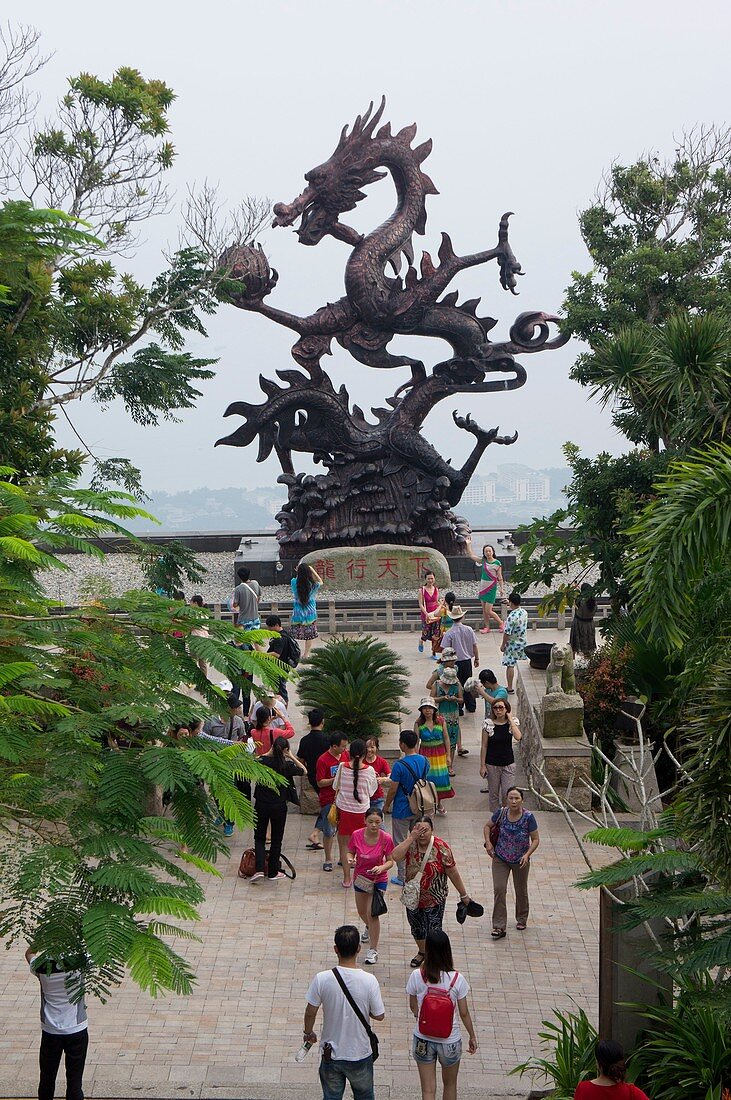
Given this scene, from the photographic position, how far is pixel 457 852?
11.4 meters

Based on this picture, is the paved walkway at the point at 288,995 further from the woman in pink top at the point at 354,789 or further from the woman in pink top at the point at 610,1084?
the woman in pink top at the point at 610,1084

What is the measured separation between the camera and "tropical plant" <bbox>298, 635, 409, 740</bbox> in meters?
13.1

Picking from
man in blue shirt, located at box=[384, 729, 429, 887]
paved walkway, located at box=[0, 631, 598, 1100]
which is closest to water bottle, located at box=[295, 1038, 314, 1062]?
paved walkway, located at box=[0, 631, 598, 1100]

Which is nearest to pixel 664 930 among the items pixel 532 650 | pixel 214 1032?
pixel 214 1032

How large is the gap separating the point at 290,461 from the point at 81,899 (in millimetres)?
19952

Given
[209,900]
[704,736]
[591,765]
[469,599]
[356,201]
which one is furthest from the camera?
[356,201]

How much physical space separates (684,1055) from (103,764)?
3566 mm

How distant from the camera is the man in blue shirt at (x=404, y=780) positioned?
10.1 meters

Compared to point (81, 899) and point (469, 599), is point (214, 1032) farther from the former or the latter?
point (469, 599)

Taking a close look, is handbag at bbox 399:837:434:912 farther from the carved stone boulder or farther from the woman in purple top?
the carved stone boulder

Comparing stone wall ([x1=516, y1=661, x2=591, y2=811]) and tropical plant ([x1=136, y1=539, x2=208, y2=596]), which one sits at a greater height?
tropical plant ([x1=136, y1=539, x2=208, y2=596])

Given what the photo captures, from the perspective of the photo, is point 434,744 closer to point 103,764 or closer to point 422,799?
point 422,799

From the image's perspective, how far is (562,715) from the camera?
12414 millimetres

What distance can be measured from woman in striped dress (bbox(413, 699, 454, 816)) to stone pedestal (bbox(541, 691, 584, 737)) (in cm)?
136
